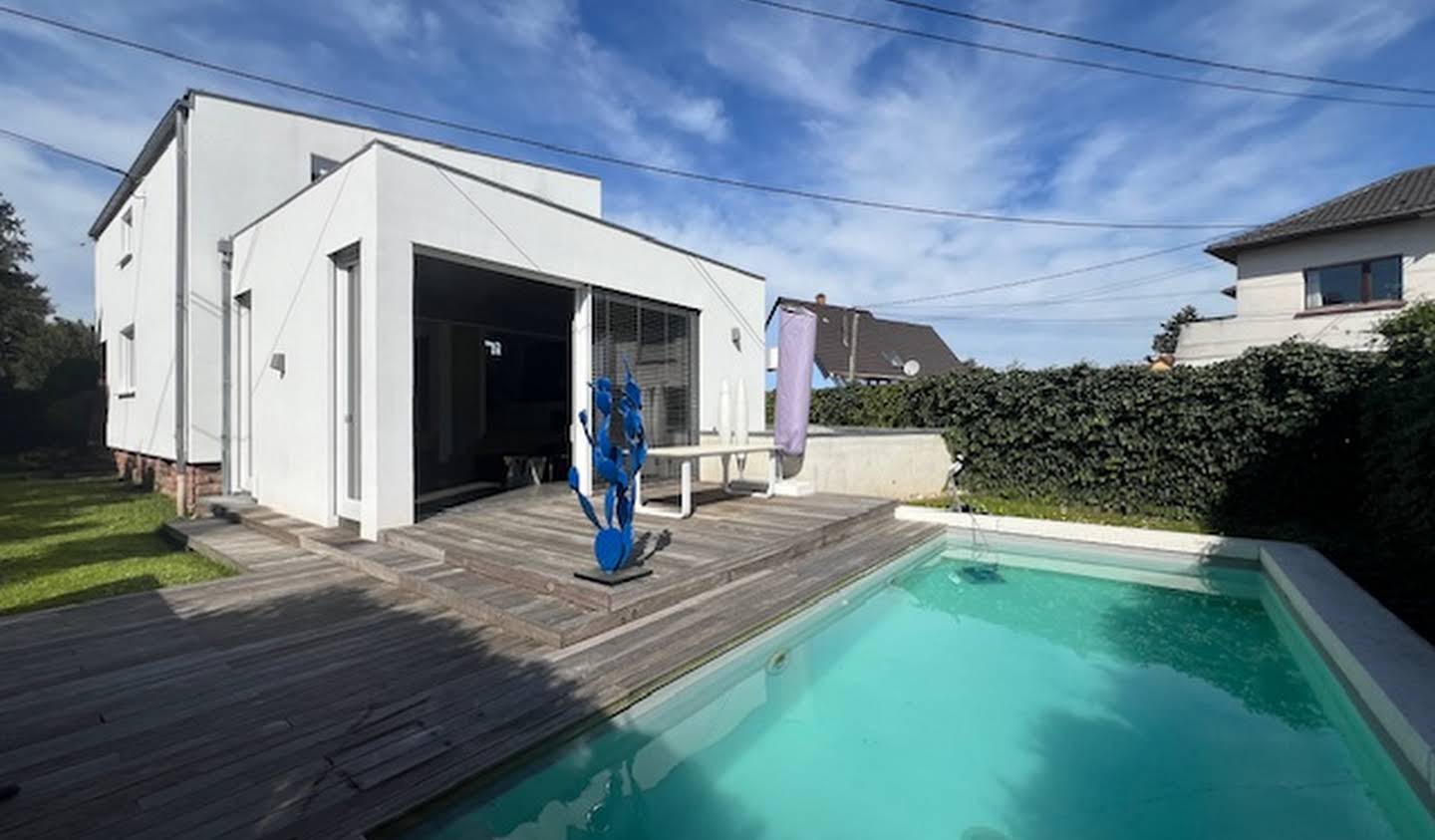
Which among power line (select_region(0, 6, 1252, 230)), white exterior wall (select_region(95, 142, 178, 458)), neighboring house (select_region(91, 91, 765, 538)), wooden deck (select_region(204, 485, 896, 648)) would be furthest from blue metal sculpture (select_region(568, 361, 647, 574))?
white exterior wall (select_region(95, 142, 178, 458))

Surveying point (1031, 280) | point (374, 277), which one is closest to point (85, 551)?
point (374, 277)

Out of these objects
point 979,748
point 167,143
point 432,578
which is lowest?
point 979,748

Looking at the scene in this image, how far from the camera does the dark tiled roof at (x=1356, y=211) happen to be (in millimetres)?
12938

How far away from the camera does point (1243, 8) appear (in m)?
7.84

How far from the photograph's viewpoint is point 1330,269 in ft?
45.4

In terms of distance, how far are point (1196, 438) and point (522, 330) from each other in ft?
36.9

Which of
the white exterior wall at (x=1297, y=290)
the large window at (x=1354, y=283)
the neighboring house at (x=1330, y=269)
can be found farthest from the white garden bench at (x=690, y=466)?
the large window at (x=1354, y=283)

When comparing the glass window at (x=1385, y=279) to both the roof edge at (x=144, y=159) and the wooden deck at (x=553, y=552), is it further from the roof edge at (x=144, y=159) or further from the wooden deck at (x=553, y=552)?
the roof edge at (x=144, y=159)

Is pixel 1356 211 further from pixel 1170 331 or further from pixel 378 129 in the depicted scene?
pixel 1170 331

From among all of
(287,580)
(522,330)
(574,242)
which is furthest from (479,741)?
(522,330)

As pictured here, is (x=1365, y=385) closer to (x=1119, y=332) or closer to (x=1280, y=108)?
(x=1280, y=108)

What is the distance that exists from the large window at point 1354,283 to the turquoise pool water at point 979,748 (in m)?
12.8

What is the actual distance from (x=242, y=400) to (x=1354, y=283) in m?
21.1

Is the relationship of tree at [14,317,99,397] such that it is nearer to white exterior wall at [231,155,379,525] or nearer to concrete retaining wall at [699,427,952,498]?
white exterior wall at [231,155,379,525]
